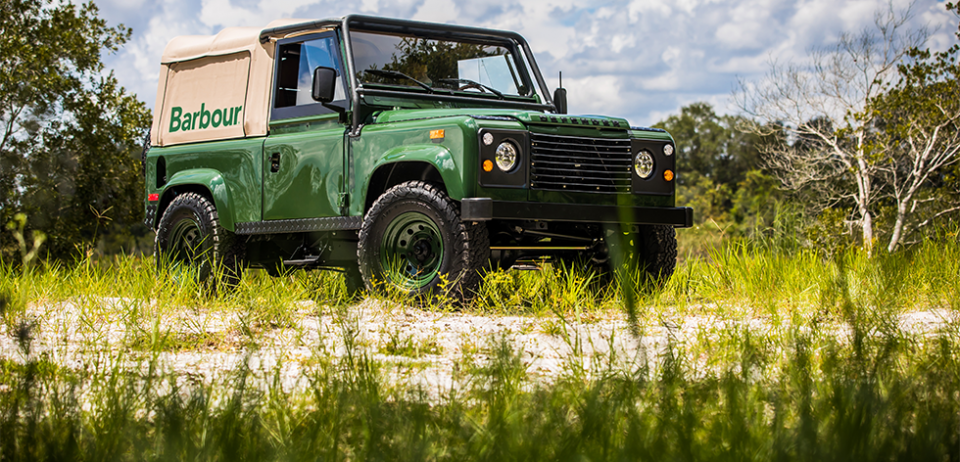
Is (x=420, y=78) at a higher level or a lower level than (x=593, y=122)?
higher

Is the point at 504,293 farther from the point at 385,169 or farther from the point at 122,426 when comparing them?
the point at 122,426

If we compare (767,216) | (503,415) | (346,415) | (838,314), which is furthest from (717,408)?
(767,216)

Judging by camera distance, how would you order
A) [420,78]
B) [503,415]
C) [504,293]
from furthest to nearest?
[420,78], [504,293], [503,415]

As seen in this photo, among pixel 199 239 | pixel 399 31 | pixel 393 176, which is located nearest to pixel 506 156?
pixel 393 176

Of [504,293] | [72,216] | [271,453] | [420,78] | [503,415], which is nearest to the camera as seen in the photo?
[271,453]

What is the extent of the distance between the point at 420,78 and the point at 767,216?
1082 inches

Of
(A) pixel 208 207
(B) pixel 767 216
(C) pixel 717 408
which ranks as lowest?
(C) pixel 717 408

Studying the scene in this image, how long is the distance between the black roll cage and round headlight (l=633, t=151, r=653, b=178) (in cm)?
137

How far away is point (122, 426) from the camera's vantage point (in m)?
2.32

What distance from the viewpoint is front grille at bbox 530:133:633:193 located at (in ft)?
19.2

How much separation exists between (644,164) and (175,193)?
417 cm

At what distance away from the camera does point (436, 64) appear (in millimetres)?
7160

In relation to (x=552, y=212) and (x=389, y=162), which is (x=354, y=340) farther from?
(x=389, y=162)

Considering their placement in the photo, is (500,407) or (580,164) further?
(580,164)
